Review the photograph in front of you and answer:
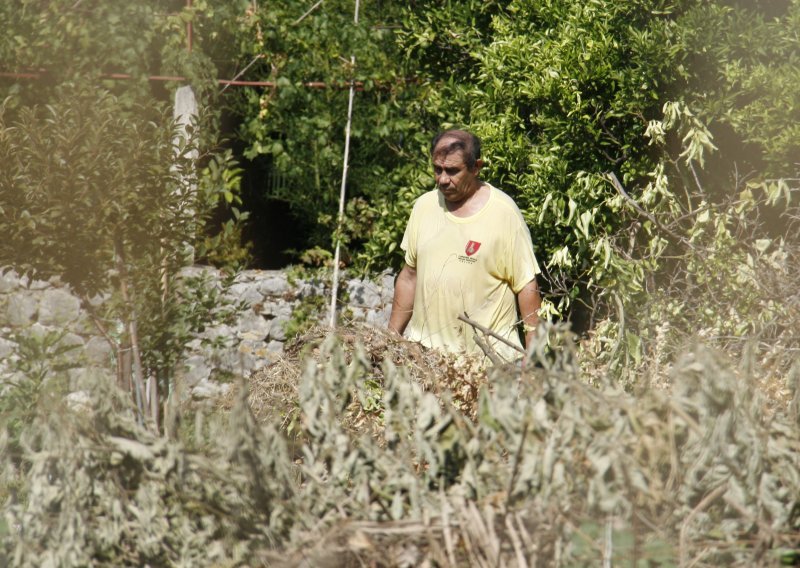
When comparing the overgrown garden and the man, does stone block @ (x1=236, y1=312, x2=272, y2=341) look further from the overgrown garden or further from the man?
the man

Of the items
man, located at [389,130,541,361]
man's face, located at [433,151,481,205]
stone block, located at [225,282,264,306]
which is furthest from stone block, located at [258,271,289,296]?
man's face, located at [433,151,481,205]

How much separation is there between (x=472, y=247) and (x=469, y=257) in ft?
0.15

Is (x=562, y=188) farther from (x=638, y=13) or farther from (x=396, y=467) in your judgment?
(x=396, y=467)

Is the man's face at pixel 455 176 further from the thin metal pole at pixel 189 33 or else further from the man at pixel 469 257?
the thin metal pole at pixel 189 33

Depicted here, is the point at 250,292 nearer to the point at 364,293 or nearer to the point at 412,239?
the point at 364,293

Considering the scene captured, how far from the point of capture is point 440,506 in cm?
201

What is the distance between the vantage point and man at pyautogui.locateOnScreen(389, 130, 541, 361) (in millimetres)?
4711

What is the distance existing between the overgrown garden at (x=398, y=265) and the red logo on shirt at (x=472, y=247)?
27.1 inches

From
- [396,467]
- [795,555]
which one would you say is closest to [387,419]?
[396,467]

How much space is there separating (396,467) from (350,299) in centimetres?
555

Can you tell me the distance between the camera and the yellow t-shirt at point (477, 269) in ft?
15.4

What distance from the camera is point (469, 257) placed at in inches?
186

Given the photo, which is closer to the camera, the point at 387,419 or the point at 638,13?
the point at 387,419

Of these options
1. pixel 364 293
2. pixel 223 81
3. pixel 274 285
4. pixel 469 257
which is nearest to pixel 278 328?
pixel 274 285
